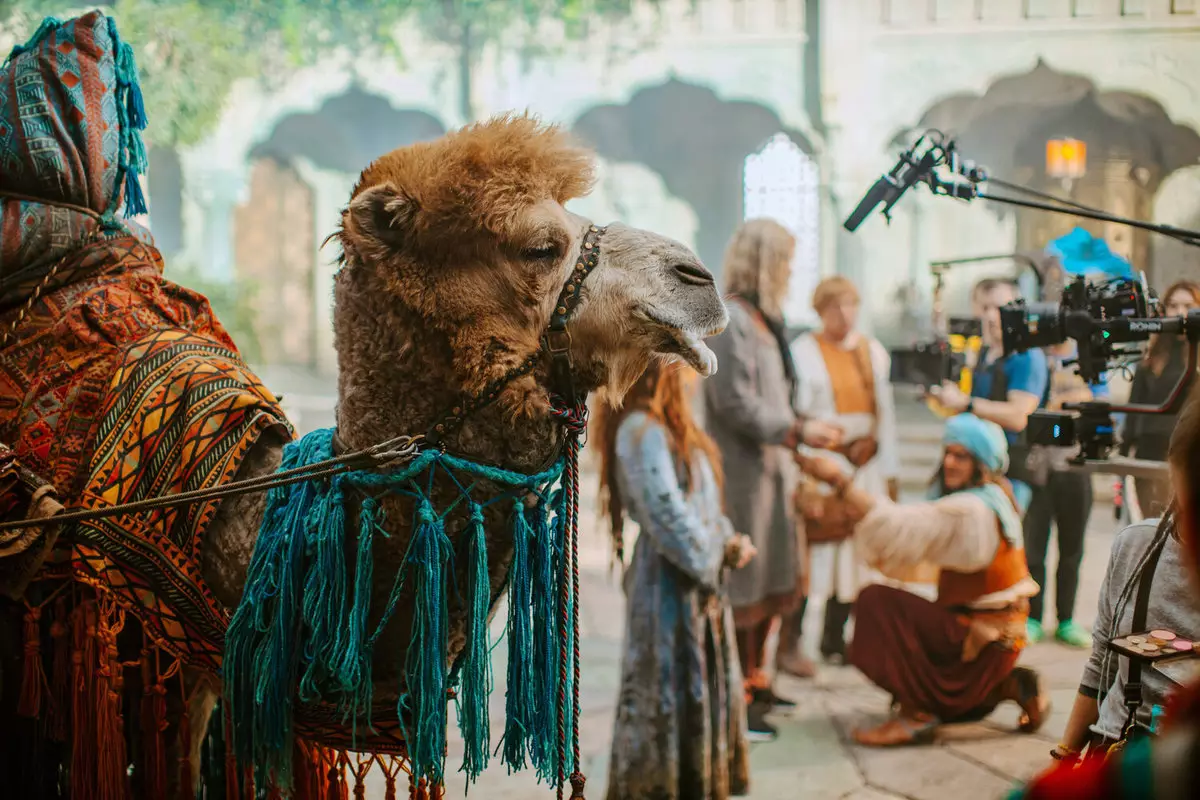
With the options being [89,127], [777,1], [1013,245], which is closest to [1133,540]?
[89,127]

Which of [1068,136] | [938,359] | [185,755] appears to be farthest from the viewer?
[1068,136]

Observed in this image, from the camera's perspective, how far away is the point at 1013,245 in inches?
164

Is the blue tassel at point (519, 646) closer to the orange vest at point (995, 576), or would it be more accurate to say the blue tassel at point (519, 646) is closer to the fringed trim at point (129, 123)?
the fringed trim at point (129, 123)

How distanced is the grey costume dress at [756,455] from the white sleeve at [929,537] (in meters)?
0.35

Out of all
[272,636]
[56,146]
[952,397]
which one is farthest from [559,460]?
[952,397]

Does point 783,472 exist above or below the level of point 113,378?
below

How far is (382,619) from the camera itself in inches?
58.7

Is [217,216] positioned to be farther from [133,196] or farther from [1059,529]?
[1059,529]

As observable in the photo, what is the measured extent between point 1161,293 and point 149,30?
5431 millimetres

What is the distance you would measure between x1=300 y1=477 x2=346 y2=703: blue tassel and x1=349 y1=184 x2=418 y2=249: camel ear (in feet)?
1.29

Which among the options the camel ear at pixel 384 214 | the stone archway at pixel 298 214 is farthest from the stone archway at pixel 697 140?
the camel ear at pixel 384 214

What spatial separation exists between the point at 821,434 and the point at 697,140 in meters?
1.93

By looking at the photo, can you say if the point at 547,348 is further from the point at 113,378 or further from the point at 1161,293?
the point at 1161,293

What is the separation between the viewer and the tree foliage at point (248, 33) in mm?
5414
